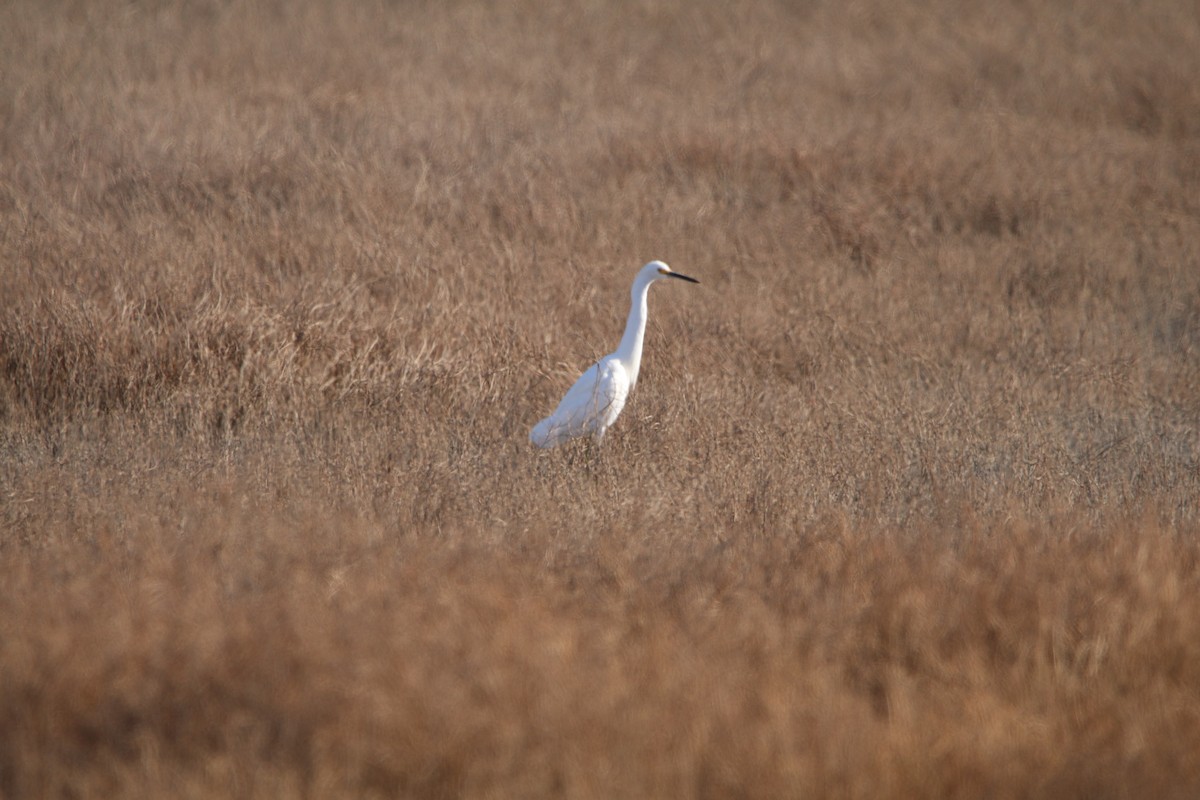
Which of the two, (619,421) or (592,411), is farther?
(619,421)

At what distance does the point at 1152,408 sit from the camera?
7324 millimetres

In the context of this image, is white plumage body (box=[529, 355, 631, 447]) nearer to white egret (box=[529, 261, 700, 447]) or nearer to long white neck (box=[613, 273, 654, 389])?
white egret (box=[529, 261, 700, 447])

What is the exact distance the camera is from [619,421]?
268 inches

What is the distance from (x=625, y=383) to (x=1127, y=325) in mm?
5363

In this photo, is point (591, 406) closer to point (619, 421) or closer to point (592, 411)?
point (592, 411)

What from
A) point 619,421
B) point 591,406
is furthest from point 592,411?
point 619,421

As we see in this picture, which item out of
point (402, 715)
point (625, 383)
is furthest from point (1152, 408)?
point (402, 715)

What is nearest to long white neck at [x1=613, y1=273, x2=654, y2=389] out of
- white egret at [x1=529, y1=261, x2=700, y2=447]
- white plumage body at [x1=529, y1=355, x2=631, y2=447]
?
white egret at [x1=529, y1=261, x2=700, y2=447]

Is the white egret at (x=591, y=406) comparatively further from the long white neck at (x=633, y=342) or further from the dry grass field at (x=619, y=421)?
the dry grass field at (x=619, y=421)

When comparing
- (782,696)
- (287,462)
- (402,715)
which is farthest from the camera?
(287,462)

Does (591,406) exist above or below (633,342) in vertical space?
below

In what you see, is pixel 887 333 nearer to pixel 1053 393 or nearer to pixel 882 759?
pixel 1053 393

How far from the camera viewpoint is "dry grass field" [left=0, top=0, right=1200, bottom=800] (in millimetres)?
2938

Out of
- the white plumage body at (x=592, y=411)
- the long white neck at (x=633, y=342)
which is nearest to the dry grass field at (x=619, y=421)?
the white plumage body at (x=592, y=411)
